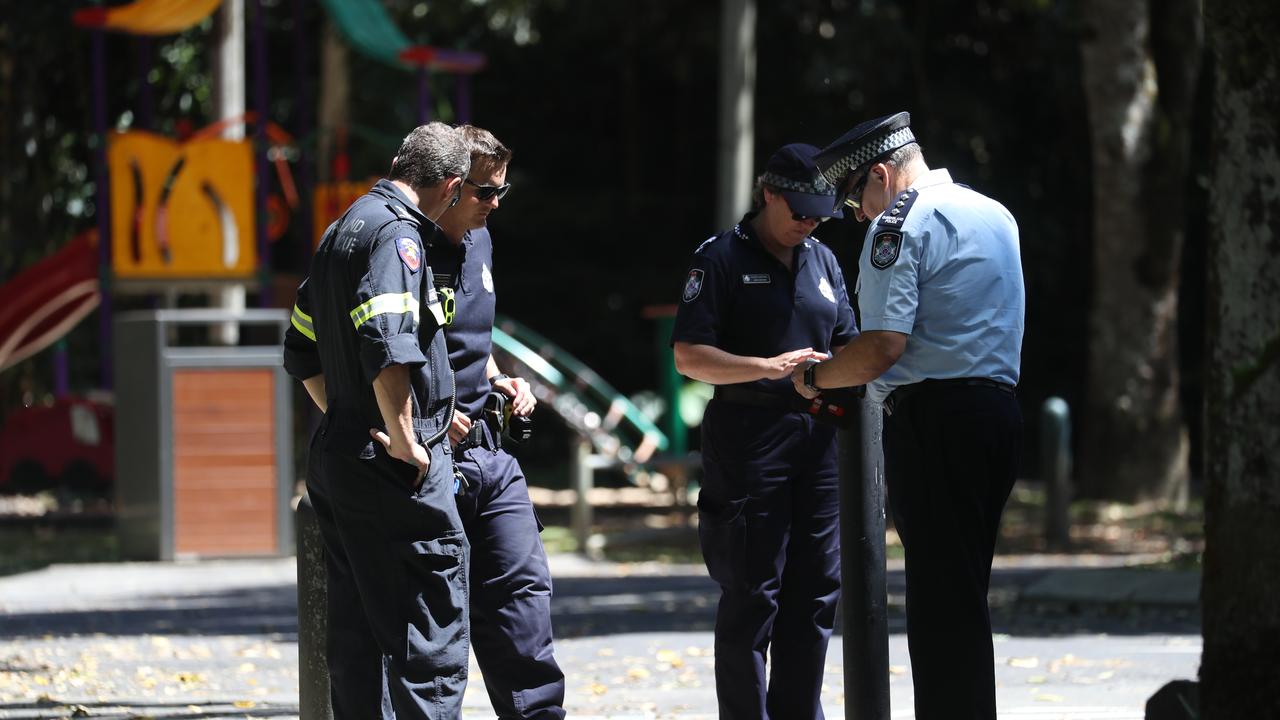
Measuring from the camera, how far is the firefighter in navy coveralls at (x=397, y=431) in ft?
15.9

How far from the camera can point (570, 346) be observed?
23203mm

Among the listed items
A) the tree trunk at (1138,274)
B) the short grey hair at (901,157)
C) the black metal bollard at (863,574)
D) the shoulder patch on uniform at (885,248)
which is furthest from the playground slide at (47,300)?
the shoulder patch on uniform at (885,248)

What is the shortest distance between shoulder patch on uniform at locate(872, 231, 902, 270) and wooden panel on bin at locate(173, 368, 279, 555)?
8.36 m

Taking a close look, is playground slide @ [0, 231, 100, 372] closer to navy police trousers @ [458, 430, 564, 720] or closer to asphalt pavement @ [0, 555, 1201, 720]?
asphalt pavement @ [0, 555, 1201, 720]

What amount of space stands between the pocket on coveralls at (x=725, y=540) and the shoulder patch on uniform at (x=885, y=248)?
35.1 inches

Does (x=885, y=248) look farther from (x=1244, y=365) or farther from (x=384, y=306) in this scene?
(x=384, y=306)

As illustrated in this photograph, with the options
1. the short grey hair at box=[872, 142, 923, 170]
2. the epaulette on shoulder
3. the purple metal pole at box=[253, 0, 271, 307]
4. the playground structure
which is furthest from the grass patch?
the short grey hair at box=[872, 142, 923, 170]

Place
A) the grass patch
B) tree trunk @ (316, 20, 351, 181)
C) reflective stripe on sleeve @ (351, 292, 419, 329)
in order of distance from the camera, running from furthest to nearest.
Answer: tree trunk @ (316, 20, 351, 181)
the grass patch
reflective stripe on sleeve @ (351, 292, 419, 329)

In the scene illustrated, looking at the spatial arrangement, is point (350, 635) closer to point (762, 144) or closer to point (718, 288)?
A: point (718, 288)

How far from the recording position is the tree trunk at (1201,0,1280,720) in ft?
14.0

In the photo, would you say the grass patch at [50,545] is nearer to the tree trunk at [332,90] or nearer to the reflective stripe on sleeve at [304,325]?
the tree trunk at [332,90]

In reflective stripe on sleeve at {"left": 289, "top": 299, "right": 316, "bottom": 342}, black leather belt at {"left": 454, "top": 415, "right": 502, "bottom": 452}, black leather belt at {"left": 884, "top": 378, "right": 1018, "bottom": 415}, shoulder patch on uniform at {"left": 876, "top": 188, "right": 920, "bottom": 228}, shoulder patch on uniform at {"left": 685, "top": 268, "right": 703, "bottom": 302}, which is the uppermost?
shoulder patch on uniform at {"left": 876, "top": 188, "right": 920, "bottom": 228}

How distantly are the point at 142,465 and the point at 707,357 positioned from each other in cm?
810

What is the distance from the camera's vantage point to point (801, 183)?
552 cm
